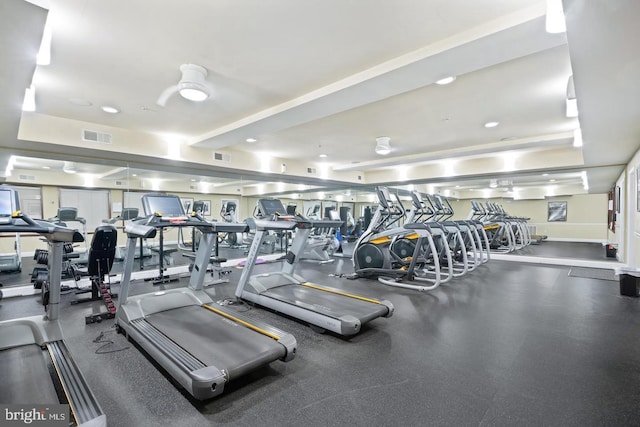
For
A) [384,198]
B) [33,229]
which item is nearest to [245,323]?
[33,229]

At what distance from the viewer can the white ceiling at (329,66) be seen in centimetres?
201

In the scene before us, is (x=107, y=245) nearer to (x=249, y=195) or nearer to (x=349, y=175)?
(x=249, y=195)

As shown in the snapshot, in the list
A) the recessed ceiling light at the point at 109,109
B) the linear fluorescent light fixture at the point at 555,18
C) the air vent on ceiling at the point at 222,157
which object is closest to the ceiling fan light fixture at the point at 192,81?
the recessed ceiling light at the point at 109,109

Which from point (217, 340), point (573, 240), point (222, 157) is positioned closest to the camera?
point (217, 340)

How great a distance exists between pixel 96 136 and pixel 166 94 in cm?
189

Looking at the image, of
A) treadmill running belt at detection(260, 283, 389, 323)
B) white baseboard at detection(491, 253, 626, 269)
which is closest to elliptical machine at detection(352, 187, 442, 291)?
treadmill running belt at detection(260, 283, 389, 323)

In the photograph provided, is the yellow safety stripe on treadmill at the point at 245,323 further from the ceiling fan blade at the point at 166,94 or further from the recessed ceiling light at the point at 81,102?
the recessed ceiling light at the point at 81,102

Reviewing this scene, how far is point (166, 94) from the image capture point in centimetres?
350

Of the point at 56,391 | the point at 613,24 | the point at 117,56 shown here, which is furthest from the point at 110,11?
the point at 613,24

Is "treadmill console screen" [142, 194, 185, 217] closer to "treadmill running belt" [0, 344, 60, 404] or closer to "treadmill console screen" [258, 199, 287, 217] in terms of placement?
"treadmill console screen" [258, 199, 287, 217]

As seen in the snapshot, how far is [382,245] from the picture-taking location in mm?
5266

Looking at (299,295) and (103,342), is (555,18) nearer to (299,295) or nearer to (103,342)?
(299,295)

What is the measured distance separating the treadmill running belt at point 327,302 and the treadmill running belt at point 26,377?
2.03 m

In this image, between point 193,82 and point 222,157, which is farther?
point 222,157
